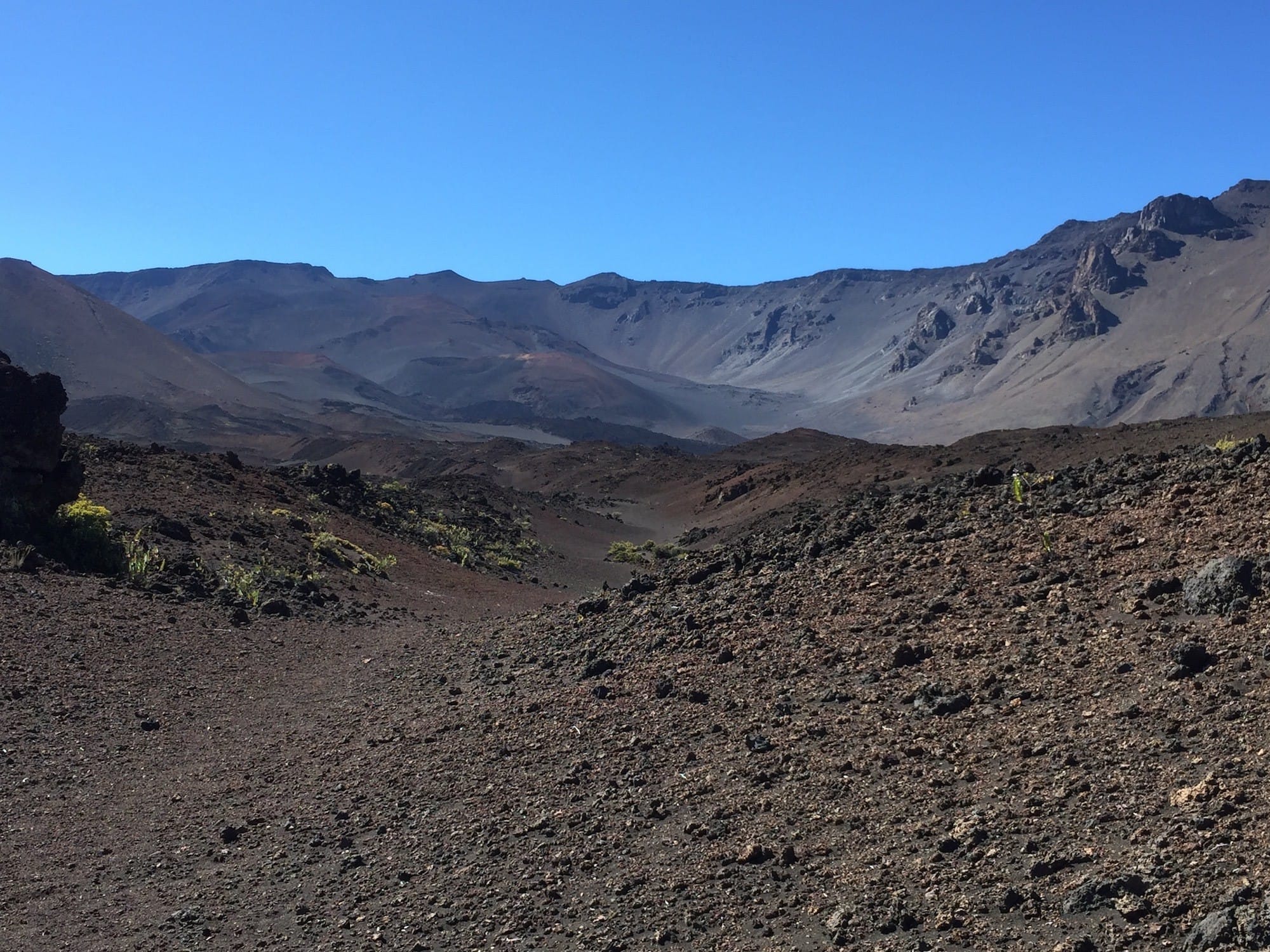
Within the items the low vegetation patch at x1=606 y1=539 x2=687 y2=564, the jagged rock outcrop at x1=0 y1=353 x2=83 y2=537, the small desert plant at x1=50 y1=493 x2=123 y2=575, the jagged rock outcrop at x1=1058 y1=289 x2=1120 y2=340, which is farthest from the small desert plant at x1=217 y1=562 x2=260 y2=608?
the jagged rock outcrop at x1=1058 y1=289 x2=1120 y2=340

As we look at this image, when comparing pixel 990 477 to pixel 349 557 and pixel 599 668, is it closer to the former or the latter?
pixel 599 668

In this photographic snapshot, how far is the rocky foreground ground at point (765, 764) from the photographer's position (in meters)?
5.13

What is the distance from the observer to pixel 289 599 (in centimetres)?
1689

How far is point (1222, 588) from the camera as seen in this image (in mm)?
6820

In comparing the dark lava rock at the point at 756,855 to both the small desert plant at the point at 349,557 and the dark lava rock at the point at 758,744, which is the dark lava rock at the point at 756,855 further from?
the small desert plant at the point at 349,557

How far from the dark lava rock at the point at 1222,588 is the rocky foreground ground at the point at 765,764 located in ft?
0.07

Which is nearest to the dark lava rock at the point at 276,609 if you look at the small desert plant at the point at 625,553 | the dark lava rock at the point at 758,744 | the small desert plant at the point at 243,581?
the small desert plant at the point at 243,581

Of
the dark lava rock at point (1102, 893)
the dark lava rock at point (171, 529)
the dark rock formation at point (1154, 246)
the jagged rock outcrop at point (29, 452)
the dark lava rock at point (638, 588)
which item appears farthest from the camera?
the dark rock formation at point (1154, 246)

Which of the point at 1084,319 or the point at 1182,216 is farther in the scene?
the point at 1182,216

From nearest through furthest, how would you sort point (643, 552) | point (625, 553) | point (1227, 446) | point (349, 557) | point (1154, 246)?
point (1227, 446) < point (349, 557) < point (625, 553) < point (643, 552) < point (1154, 246)

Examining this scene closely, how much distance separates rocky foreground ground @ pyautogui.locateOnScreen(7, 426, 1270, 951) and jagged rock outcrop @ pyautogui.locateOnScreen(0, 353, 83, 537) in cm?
470

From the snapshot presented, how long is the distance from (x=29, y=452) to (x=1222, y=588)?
14.7 meters

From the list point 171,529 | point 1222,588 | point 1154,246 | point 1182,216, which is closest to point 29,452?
point 171,529

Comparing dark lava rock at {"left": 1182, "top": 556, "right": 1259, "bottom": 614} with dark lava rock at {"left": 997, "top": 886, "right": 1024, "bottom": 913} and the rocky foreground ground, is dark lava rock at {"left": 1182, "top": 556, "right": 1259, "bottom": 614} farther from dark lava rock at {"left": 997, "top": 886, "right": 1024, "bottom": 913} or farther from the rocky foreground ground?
dark lava rock at {"left": 997, "top": 886, "right": 1024, "bottom": 913}
